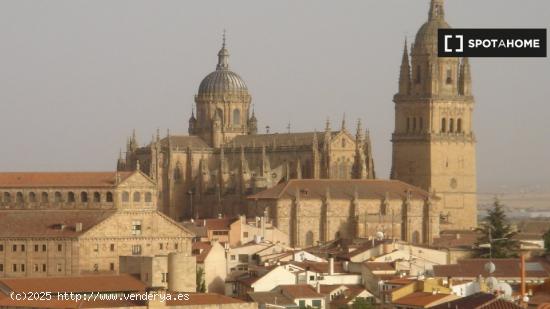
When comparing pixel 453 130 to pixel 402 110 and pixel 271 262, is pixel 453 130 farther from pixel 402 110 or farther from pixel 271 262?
pixel 271 262

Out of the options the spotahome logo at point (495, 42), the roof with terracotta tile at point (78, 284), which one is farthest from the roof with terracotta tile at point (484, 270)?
the spotahome logo at point (495, 42)

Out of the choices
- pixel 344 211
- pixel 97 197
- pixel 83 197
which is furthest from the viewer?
pixel 344 211

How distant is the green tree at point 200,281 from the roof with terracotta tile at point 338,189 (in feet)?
106

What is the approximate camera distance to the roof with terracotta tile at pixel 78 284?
8462 cm

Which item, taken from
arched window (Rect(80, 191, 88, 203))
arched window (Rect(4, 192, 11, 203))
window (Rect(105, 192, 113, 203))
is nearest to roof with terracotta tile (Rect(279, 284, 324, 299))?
window (Rect(105, 192, 113, 203))

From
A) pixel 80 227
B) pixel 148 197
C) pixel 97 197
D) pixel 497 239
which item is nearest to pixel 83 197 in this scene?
pixel 97 197

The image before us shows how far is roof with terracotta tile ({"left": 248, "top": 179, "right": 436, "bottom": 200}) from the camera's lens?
434ft

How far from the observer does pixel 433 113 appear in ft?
490

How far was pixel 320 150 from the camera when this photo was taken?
5541 inches

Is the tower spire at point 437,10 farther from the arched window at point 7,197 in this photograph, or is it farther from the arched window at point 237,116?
the arched window at point 7,197

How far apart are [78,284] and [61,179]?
26.3 m

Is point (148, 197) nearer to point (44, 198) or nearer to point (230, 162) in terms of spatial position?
point (44, 198)

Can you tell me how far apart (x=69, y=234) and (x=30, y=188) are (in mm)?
8484

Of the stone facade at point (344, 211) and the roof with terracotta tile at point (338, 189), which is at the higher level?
the roof with terracotta tile at point (338, 189)
